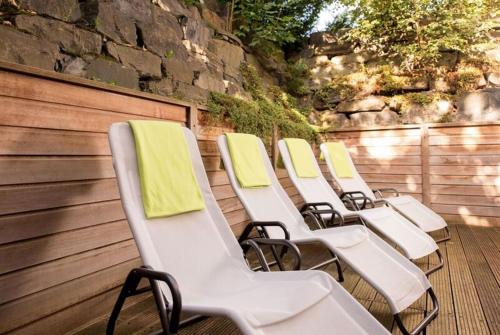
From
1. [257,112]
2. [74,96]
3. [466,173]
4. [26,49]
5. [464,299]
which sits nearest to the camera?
[74,96]

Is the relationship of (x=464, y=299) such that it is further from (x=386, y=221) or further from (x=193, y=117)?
(x=193, y=117)

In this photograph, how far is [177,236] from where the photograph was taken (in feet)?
6.29

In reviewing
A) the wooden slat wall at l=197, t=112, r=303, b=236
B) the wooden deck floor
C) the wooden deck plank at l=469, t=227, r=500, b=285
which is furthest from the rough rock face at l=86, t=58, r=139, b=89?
the wooden deck plank at l=469, t=227, r=500, b=285

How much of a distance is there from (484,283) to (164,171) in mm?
2564

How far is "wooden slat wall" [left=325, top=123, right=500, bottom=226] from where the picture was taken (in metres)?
5.28

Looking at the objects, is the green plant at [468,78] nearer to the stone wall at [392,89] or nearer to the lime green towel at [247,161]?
the stone wall at [392,89]

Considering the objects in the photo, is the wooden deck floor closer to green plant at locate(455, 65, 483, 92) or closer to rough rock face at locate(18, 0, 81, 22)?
rough rock face at locate(18, 0, 81, 22)

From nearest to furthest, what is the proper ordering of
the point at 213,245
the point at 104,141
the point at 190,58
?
the point at 213,245
the point at 104,141
the point at 190,58

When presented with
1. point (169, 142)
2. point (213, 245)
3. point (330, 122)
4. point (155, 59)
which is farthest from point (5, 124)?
point (330, 122)

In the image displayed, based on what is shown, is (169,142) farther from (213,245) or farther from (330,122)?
(330,122)

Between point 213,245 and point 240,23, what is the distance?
5.47 metres

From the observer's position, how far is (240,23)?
6.64 metres

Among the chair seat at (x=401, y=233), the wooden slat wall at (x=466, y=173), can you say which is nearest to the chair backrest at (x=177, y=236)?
the chair seat at (x=401, y=233)

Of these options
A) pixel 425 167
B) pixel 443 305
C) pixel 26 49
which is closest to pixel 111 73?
pixel 26 49
